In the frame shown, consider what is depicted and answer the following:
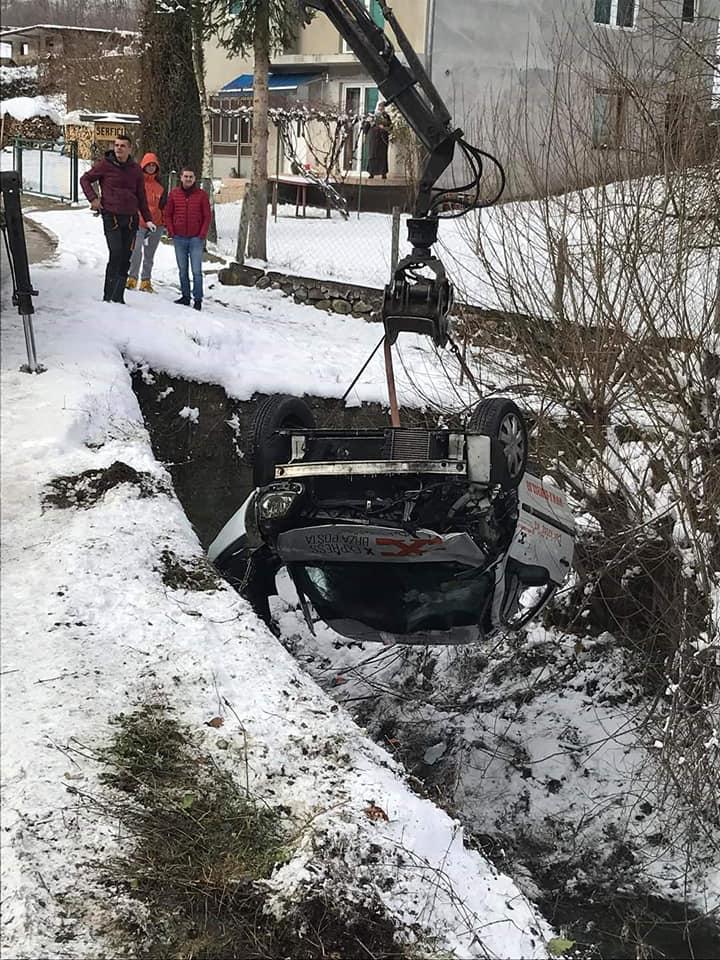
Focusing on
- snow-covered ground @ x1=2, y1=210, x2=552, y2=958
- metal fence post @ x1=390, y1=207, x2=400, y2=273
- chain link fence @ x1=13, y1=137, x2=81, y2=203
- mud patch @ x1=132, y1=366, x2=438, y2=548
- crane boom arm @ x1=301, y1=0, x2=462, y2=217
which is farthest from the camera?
chain link fence @ x1=13, y1=137, x2=81, y2=203

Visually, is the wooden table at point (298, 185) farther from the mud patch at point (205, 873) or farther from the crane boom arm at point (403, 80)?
the mud patch at point (205, 873)

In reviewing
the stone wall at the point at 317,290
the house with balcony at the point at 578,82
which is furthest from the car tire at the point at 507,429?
the stone wall at the point at 317,290

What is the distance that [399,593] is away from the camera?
5.58 meters

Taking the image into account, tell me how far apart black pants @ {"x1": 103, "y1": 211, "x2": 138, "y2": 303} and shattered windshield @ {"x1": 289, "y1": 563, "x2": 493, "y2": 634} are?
21.5 ft

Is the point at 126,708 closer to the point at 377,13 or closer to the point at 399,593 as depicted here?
the point at 399,593

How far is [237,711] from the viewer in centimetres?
443

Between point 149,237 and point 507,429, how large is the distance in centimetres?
816

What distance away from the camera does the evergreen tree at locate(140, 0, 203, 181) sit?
55.4 feet

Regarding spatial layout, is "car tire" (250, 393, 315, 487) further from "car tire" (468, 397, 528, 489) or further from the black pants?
the black pants

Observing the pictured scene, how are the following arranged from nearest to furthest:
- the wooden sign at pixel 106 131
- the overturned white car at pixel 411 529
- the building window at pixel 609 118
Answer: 1. the overturned white car at pixel 411 529
2. the building window at pixel 609 118
3. the wooden sign at pixel 106 131

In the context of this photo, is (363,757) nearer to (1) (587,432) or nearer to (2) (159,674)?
(2) (159,674)

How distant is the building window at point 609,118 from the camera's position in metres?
7.83

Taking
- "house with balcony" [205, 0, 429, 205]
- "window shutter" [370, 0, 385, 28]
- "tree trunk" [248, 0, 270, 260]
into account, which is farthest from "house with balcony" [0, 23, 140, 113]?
"window shutter" [370, 0, 385, 28]

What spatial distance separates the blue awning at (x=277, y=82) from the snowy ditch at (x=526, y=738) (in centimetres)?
1538
